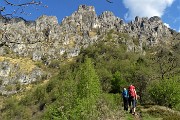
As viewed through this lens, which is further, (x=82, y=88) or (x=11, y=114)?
(x=11, y=114)

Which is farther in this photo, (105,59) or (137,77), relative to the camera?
(105,59)

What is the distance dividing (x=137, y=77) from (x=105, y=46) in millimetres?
103479

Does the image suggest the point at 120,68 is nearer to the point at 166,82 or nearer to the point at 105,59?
the point at 105,59

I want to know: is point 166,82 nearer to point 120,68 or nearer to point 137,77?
point 137,77

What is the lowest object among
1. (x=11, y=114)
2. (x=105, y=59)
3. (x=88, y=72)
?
(x=11, y=114)

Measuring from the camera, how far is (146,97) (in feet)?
212

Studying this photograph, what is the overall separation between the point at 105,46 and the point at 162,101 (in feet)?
442

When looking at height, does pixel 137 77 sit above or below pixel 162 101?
above

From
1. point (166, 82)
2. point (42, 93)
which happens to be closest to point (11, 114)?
point (42, 93)

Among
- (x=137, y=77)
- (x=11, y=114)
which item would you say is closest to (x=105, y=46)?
(x=11, y=114)

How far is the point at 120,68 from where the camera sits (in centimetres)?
10900

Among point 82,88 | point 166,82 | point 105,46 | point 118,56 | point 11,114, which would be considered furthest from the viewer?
point 105,46

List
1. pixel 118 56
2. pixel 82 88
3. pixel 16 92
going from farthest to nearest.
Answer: pixel 16 92 < pixel 118 56 < pixel 82 88

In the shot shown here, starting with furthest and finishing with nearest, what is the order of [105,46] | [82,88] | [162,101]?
[105,46] → [82,88] → [162,101]
